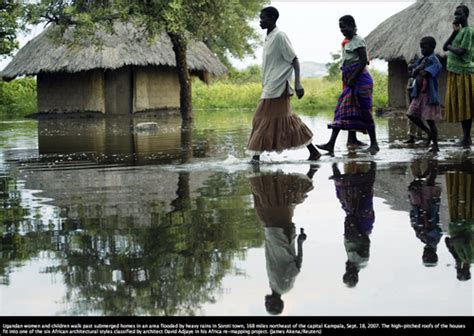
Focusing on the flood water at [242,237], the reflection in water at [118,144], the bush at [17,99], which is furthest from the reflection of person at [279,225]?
the bush at [17,99]

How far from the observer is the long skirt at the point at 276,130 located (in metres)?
10.2

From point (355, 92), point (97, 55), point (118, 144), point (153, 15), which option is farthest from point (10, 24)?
point (355, 92)

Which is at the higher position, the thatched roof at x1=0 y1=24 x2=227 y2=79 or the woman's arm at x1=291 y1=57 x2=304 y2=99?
the thatched roof at x1=0 y1=24 x2=227 y2=79

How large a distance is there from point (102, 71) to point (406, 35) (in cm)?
1065

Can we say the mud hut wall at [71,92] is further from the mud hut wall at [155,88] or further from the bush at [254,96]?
the bush at [254,96]

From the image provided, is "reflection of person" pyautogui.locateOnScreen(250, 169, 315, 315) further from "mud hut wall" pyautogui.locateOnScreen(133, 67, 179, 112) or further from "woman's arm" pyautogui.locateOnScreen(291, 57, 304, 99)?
"mud hut wall" pyautogui.locateOnScreen(133, 67, 179, 112)

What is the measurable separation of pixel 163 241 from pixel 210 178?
11.6 ft

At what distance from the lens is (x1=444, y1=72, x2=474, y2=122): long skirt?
1154cm

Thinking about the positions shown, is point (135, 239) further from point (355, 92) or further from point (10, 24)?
point (10, 24)

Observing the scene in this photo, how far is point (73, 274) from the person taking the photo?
15.9 ft

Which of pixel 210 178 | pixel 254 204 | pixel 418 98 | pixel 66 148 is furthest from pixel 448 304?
pixel 66 148

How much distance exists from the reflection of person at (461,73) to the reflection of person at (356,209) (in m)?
2.21

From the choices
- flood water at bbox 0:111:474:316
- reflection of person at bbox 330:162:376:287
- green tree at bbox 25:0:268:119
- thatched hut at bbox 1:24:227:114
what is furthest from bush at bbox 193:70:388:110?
flood water at bbox 0:111:474:316
